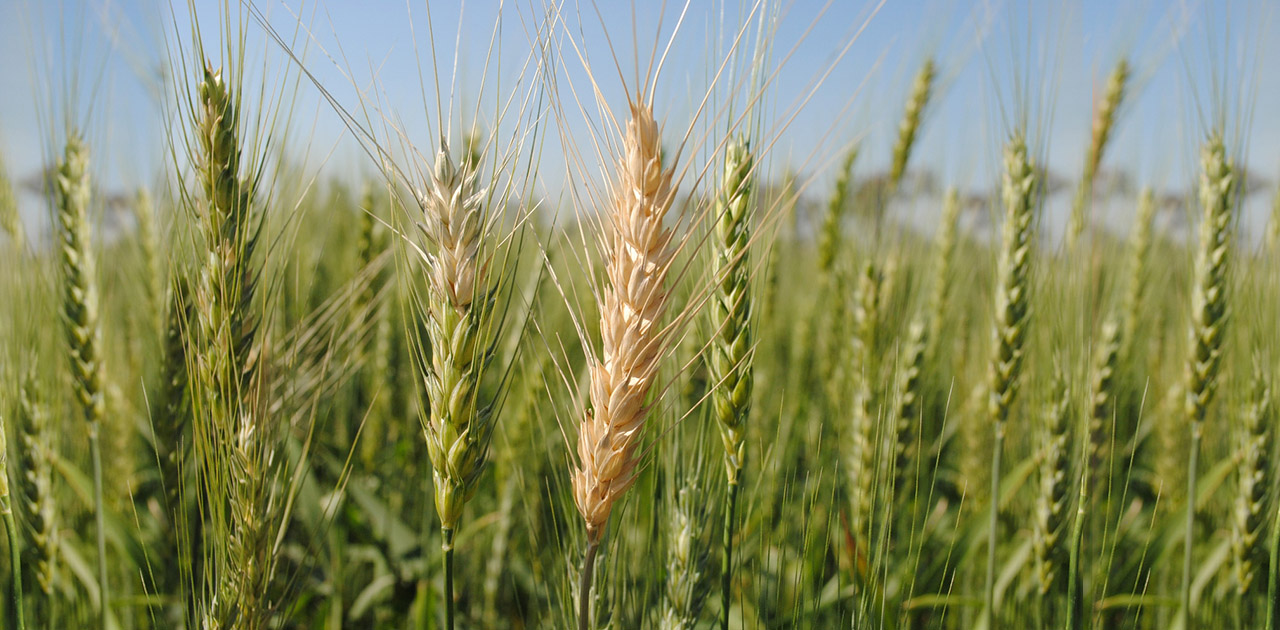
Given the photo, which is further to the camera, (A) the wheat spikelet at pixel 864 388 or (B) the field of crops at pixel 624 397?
(A) the wheat spikelet at pixel 864 388

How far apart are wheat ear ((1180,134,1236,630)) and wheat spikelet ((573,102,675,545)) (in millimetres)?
1275

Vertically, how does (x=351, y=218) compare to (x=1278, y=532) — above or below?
above

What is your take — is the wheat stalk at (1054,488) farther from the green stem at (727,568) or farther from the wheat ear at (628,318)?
the wheat ear at (628,318)

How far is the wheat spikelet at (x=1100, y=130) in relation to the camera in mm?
1555

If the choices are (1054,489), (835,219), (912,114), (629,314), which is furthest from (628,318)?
(912,114)

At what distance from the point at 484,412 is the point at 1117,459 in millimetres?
2356

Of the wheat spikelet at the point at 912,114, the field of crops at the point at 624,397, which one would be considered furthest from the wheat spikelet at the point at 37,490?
the wheat spikelet at the point at 912,114

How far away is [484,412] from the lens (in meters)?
0.79

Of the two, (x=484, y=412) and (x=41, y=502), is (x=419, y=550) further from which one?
(x=484, y=412)

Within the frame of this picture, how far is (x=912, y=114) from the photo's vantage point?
2.38m

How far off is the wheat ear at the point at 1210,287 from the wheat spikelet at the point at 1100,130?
22 cm

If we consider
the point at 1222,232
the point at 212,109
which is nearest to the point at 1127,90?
the point at 1222,232

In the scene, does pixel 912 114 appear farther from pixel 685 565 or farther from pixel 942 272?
pixel 685 565

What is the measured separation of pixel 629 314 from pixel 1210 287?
141 cm
